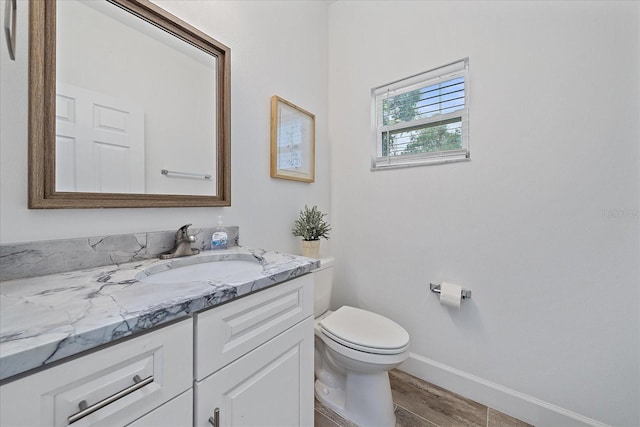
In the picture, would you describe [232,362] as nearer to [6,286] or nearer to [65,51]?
[6,286]

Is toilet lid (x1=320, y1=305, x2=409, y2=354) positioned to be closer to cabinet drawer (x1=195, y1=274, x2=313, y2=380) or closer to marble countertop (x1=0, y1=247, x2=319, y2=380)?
cabinet drawer (x1=195, y1=274, x2=313, y2=380)

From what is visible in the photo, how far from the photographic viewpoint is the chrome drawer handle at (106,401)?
0.41 m

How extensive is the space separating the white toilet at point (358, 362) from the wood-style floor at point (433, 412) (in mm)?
67

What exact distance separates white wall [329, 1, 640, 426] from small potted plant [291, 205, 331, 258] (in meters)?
0.41

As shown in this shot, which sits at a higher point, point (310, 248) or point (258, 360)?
point (310, 248)

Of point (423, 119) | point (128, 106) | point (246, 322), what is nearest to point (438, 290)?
point (423, 119)

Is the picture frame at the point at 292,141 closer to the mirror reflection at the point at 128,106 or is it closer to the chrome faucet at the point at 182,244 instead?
the mirror reflection at the point at 128,106

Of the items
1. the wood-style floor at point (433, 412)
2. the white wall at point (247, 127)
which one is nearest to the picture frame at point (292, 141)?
the white wall at point (247, 127)

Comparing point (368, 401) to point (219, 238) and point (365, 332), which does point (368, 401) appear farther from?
point (219, 238)

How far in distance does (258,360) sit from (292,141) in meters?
1.23

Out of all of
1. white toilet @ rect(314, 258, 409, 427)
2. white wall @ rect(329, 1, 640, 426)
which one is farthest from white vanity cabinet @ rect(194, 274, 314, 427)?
white wall @ rect(329, 1, 640, 426)

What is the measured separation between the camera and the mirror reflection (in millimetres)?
786

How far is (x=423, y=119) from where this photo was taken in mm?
1548

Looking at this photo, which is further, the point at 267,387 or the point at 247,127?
Result: the point at 247,127
